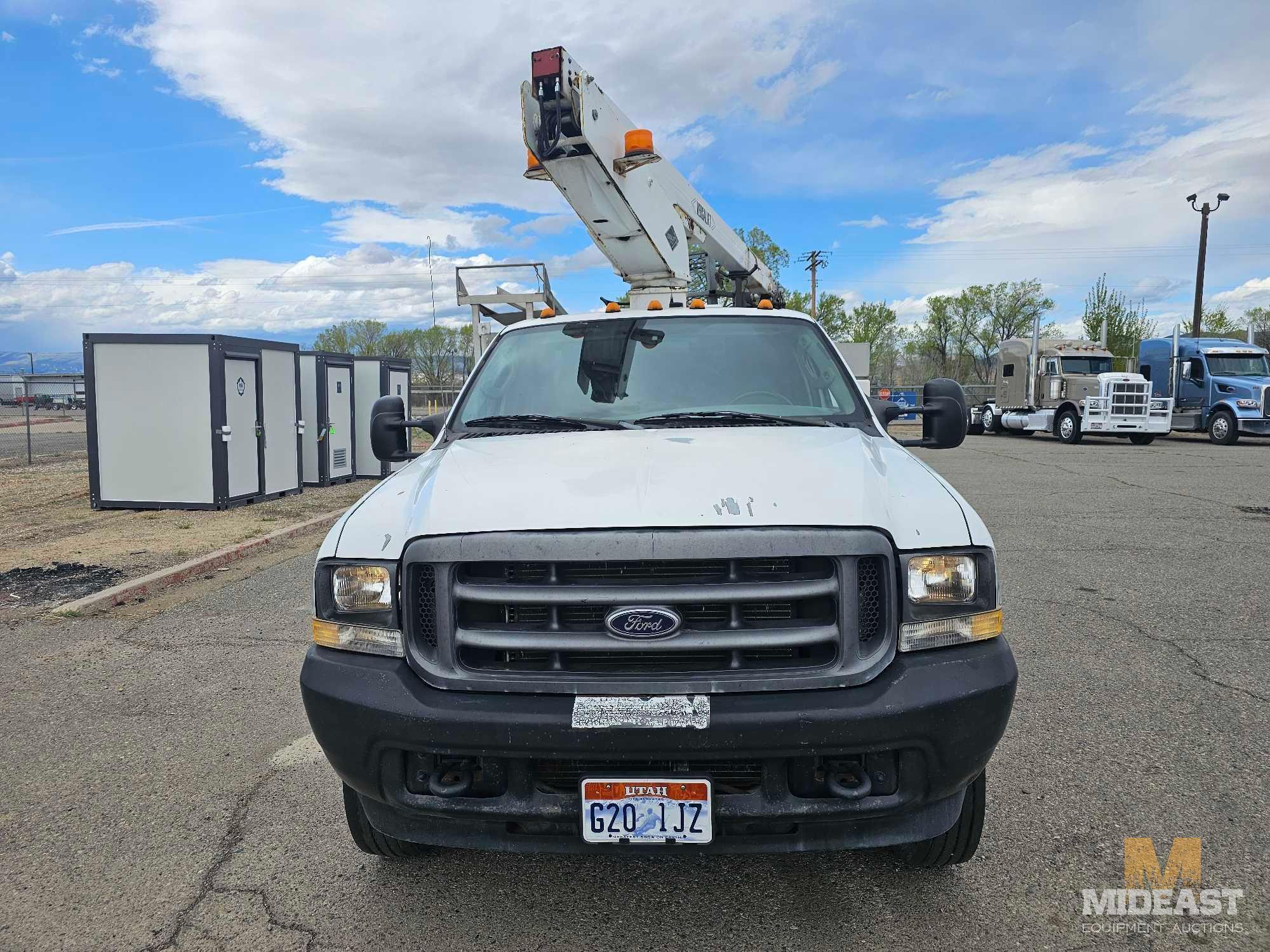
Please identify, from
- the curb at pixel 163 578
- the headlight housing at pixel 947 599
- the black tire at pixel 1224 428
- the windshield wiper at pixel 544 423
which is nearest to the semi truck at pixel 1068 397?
the black tire at pixel 1224 428

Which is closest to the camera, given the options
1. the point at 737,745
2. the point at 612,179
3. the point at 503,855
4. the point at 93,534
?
the point at 737,745

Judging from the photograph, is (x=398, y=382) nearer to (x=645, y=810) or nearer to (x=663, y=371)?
(x=663, y=371)

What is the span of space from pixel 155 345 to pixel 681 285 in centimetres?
618

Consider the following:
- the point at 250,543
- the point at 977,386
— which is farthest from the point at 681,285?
the point at 977,386

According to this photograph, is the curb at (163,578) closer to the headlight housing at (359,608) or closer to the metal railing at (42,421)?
the metal railing at (42,421)

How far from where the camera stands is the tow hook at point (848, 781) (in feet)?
7.14

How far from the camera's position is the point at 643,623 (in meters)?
2.22

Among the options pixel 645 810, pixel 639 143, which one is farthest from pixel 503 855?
pixel 639 143

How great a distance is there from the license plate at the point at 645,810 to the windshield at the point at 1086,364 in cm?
2605

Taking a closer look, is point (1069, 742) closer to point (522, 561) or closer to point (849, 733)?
point (849, 733)

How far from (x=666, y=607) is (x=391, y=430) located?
6.70 feet

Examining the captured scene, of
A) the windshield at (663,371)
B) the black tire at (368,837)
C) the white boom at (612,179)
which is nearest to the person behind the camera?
the black tire at (368,837)

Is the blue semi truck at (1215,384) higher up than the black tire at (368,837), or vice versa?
the blue semi truck at (1215,384)

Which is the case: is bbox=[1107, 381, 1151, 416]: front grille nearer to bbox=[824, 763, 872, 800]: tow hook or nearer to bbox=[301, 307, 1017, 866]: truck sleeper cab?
bbox=[301, 307, 1017, 866]: truck sleeper cab
